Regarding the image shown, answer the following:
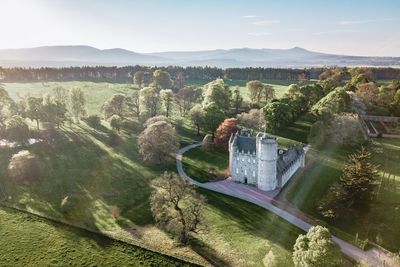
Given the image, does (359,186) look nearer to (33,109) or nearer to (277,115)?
(277,115)

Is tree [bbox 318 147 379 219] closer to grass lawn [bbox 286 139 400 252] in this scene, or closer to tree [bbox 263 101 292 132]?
grass lawn [bbox 286 139 400 252]

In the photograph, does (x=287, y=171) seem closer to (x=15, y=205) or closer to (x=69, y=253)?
(x=69, y=253)

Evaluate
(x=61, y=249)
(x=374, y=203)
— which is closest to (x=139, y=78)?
(x=61, y=249)

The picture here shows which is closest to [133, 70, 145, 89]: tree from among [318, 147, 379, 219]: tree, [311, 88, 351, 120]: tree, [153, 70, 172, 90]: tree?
[153, 70, 172, 90]: tree

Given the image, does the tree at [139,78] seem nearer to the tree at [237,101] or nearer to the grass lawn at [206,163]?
the tree at [237,101]

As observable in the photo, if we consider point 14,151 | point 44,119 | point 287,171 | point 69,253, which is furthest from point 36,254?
point 44,119

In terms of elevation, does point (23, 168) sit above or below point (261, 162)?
below
